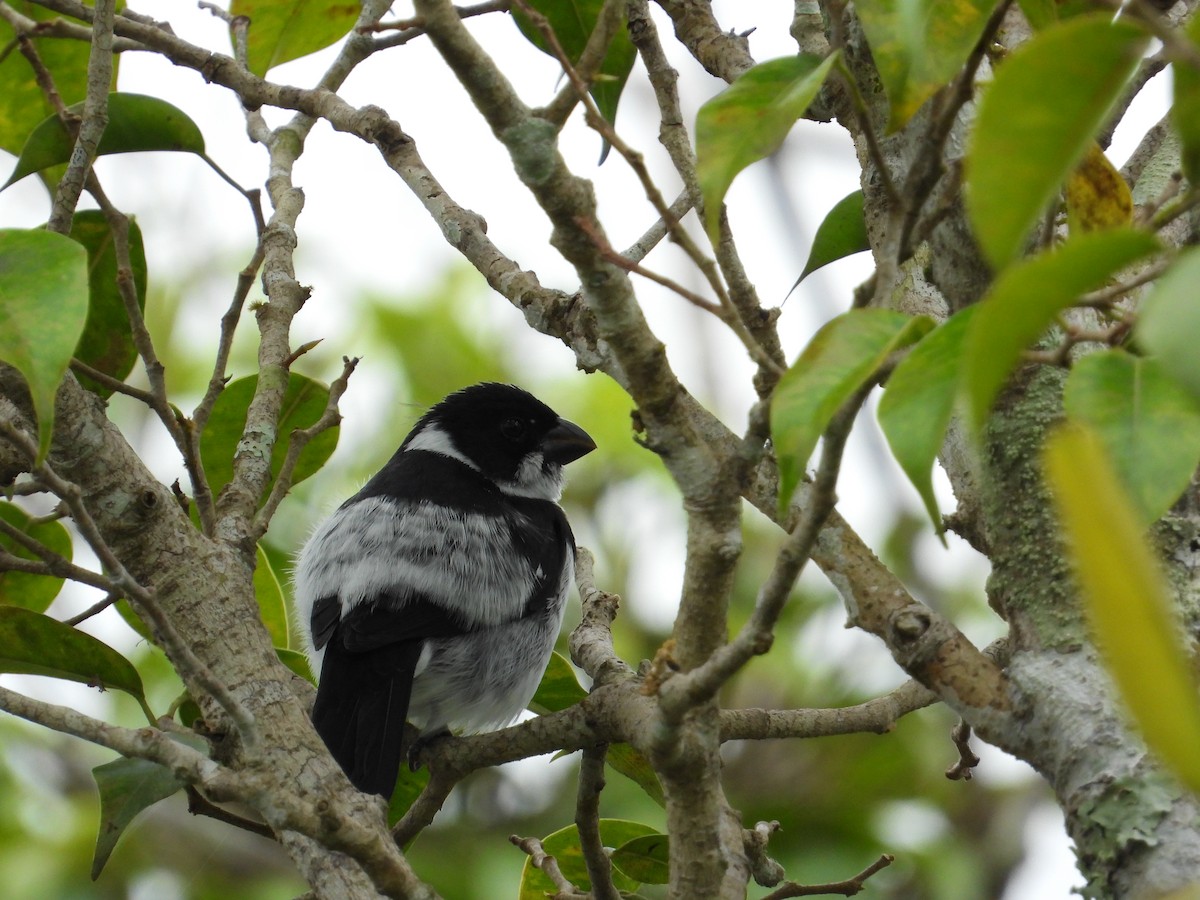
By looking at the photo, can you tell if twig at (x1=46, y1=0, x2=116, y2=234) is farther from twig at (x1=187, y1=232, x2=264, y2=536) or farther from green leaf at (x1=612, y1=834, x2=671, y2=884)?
green leaf at (x1=612, y1=834, x2=671, y2=884)

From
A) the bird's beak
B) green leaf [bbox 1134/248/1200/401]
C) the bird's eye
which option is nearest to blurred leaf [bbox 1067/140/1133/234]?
green leaf [bbox 1134/248/1200/401]

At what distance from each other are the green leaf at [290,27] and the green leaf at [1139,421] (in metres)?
2.55

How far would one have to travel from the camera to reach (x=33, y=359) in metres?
1.51

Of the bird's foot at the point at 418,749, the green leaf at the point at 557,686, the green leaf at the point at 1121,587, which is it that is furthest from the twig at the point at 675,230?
the bird's foot at the point at 418,749

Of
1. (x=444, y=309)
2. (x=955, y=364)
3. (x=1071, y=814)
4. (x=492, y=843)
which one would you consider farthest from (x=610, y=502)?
(x=955, y=364)

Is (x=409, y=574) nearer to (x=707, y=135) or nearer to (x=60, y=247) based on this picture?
(x=60, y=247)

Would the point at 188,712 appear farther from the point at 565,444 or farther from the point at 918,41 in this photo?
the point at 918,41

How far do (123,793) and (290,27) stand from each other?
6.30ft

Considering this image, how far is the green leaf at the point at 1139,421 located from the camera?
1.13 meters

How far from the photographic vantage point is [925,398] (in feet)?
3.69

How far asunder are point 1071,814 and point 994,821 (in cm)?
428

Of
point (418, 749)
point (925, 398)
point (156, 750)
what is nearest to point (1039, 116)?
point (925, 398)

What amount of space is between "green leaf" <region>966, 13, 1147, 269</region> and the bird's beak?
397cm

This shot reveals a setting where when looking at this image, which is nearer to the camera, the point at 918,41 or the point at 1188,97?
the point at 1188,97
